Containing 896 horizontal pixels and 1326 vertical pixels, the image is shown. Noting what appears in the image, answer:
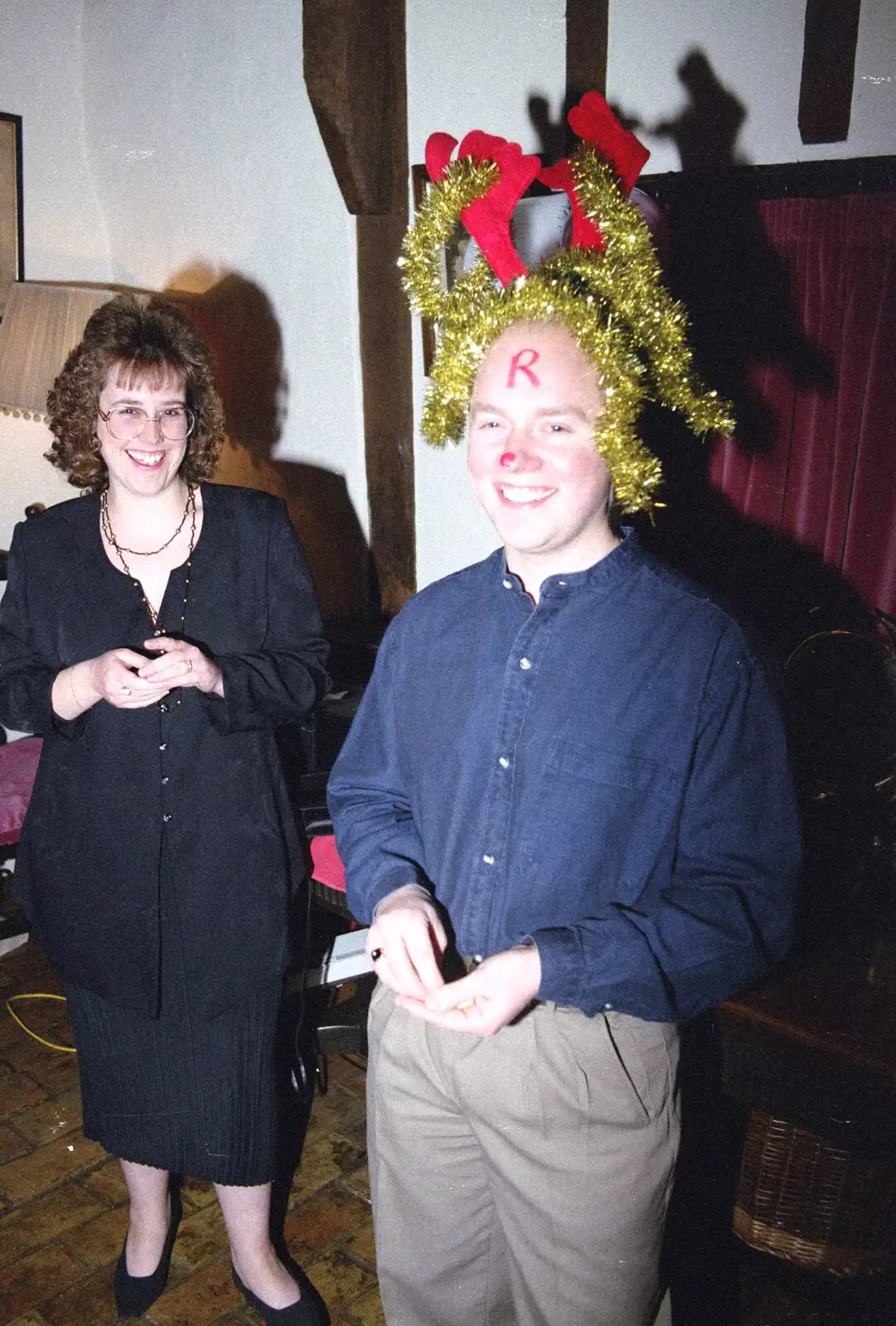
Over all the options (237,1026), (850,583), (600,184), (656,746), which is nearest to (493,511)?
(656,746)

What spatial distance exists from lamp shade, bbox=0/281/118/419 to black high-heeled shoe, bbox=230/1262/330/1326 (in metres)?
2.85

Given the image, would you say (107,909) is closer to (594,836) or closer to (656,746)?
(594,836)

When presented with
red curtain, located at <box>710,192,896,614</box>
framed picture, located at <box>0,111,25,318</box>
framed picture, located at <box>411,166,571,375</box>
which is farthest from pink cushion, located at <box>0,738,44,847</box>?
red curtain, located at <box>710,192,896,614</box>

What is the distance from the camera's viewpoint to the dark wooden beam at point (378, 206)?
3152mm

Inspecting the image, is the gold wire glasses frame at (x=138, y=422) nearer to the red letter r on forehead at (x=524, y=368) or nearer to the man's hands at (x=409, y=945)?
the red letter r on forehead at (x=524, y=368)

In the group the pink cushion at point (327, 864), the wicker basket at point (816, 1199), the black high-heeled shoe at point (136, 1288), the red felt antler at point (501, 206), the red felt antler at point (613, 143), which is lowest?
the black high-heeled shoe at point (136, 1288)

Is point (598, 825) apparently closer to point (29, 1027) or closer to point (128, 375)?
point (128, 375)

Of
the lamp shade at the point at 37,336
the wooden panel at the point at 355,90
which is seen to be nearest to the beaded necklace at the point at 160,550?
the lamp shade at the point at 37,336

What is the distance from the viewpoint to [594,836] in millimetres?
1288

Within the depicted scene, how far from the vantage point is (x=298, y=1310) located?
2045 millimetres

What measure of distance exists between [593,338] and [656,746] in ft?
1.80

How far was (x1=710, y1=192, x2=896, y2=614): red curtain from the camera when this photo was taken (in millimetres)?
2291

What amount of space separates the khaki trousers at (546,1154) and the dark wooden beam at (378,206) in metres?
2.51

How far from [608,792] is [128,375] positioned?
1209 mm
